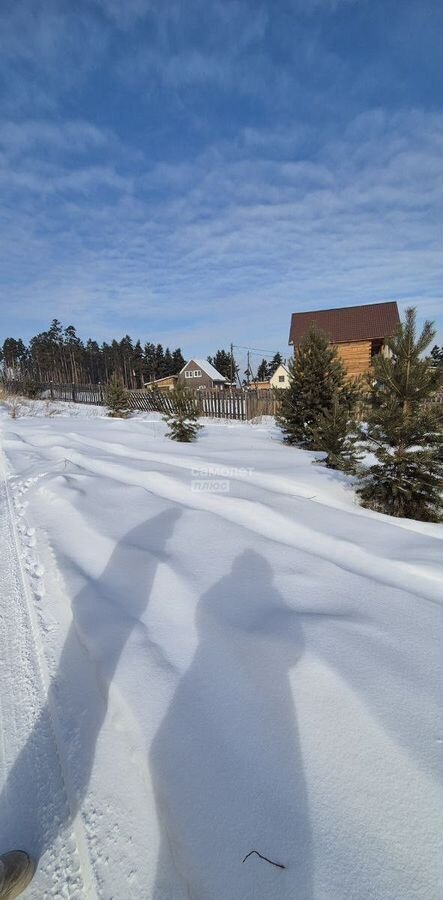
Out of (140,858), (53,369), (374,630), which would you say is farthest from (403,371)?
(53,369)

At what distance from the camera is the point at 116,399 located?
1797 cm

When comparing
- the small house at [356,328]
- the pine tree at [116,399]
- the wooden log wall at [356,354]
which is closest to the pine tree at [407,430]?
the pine tree at [116,399]

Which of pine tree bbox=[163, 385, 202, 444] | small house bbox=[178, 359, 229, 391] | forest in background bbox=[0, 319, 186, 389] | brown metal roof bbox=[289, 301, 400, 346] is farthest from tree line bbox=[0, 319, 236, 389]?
pine tree bbox=[163, 385, 202, 444]

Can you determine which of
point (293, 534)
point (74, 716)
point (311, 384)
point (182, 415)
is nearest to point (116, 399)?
point (182, 415)

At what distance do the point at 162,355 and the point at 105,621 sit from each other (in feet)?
272

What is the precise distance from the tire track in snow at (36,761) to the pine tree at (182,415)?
7169 mm

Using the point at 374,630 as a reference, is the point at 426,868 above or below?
below

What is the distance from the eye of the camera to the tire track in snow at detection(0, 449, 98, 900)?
133 centimetres

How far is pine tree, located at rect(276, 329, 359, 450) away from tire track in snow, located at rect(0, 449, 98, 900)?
7.06 metres

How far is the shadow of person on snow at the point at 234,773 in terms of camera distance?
1246 millimetres

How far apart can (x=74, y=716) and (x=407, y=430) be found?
434 cm

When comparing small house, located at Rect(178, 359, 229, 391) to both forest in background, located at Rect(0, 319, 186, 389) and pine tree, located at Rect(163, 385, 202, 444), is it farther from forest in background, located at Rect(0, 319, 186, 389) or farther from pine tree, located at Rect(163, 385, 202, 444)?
pine tree, located at Rect(163, 385, 202, 444)

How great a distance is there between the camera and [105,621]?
8.07 feet

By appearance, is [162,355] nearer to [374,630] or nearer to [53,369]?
[53,369]
